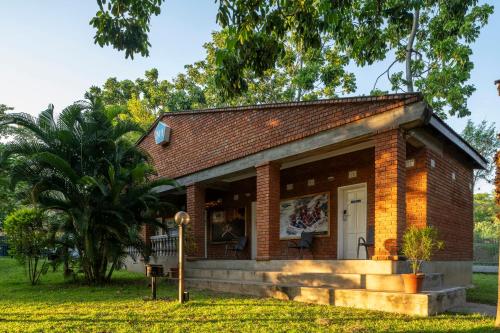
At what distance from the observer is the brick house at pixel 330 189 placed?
302 inches

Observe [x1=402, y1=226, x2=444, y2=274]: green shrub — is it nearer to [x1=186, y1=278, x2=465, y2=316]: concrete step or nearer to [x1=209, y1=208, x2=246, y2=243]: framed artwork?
[x1=186, y1=278, x2=465, y2=316]: concrete step

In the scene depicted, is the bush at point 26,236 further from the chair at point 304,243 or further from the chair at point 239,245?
the chair at point 304,243

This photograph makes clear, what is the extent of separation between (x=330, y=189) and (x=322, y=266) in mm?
3584

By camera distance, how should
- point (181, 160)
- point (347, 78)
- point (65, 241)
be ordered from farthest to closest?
point (347, 78), point (181, 160), point (65, 241)

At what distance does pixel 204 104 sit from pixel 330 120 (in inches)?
803

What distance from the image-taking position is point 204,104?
93.7 feet

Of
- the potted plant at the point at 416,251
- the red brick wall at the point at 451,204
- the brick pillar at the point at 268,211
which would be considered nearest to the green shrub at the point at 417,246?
the potted plant at the point at 416,251

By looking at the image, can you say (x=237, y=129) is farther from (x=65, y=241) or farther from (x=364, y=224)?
(x=65, y=241)

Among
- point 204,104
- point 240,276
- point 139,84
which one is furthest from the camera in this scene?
point 139,84

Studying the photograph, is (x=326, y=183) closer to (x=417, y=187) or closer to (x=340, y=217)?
(x=340, y=217)

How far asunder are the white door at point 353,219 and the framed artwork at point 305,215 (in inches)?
19.7

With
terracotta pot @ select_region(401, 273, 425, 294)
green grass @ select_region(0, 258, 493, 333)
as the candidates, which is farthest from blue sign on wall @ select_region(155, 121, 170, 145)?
terracotta pot @ select_region(401, 273, 425, 294)

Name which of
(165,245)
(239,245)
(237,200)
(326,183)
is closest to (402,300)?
(326,183)

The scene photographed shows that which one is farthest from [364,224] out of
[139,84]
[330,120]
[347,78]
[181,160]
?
[139,84]
